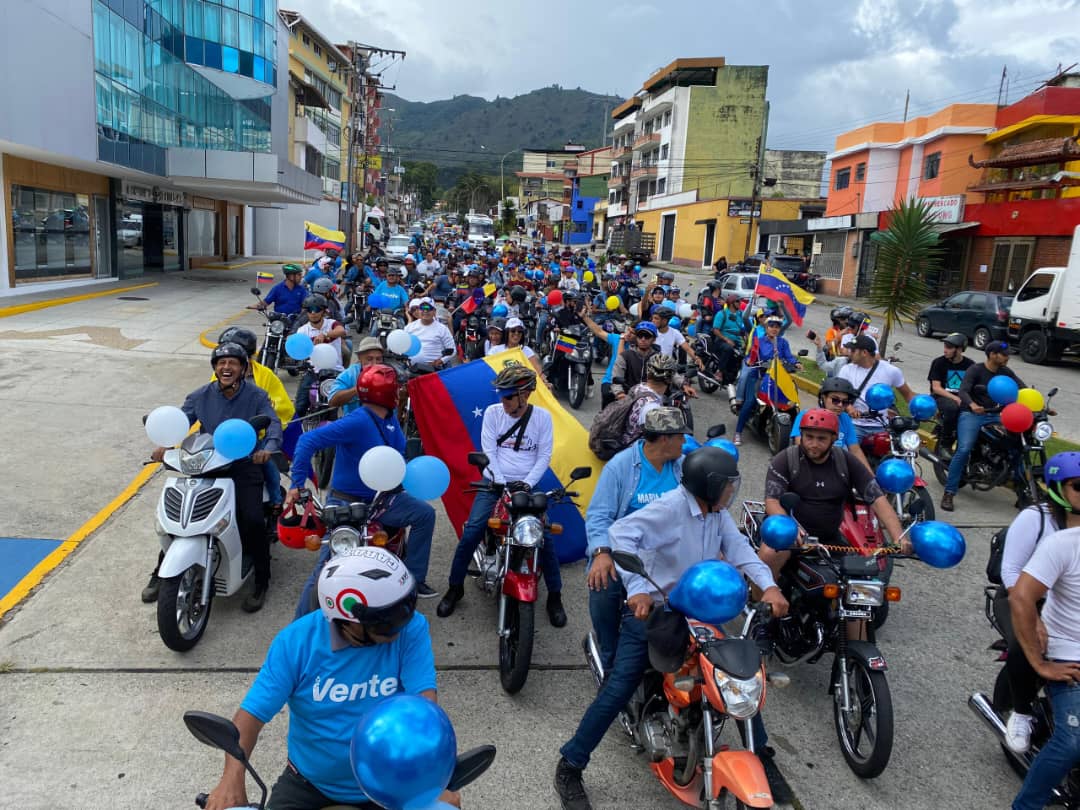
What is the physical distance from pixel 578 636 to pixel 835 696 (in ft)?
5.39

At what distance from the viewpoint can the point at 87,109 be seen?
65.5ft

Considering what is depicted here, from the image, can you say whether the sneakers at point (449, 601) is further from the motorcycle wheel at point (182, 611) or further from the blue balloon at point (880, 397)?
the blue balloon at point (880, 397)

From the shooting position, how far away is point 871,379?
7383 mm

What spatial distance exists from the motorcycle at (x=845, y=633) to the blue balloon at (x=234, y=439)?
310 centimetres

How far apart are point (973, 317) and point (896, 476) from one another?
834 inches

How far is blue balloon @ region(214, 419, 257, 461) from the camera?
454 centimetres

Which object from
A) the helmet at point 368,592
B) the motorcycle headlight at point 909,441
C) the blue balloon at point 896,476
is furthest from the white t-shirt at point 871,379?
the helmet at point 368,592

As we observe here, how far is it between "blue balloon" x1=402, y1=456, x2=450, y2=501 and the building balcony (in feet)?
208

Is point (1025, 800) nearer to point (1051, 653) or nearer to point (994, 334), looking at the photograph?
point (1051, 653)

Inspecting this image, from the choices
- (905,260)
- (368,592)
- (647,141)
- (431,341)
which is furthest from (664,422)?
(647,141)

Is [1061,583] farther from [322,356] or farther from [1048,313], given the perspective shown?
[1048,313]

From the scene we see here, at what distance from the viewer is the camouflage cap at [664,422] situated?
385cm

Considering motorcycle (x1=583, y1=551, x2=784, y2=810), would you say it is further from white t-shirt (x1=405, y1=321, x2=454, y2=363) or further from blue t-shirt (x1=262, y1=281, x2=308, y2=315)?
blue t-shirt (x1=262, y1=281, x2=308, y2=315)

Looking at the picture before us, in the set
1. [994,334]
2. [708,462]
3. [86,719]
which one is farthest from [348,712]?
[994,334]
